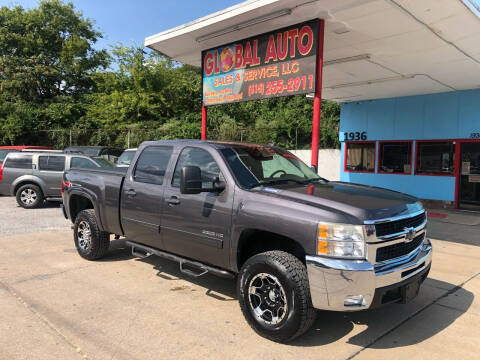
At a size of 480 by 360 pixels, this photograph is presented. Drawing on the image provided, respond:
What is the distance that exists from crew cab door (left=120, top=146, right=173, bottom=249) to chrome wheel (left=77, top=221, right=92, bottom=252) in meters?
1.01

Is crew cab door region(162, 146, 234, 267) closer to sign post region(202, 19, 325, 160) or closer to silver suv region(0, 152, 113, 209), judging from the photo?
sign post region(202, 19, 325, 160)

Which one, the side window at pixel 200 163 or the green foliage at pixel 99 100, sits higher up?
the green foliage at pixel 99 100

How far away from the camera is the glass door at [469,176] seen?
11.6 metres

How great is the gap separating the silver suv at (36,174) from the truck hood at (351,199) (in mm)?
8629

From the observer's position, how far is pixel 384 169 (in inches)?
540

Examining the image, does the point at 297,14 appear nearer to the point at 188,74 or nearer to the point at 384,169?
the point at 384,169

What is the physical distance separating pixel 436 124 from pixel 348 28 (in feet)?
22.2

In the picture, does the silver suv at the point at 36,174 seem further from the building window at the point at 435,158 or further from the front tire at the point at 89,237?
the building window at the point at 435,158

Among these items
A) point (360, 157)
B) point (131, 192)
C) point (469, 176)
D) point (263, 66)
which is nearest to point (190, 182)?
point (131, 192)

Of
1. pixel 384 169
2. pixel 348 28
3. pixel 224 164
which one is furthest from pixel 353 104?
pixel 224 164

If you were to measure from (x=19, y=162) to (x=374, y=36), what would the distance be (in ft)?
34.7

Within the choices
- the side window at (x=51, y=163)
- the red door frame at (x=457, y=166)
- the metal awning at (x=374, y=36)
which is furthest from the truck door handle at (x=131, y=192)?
the red door frame at (x=457, y=166)

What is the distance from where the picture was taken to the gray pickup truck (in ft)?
10.2

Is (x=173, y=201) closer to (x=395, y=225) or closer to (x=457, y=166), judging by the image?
(x=395, y=225)
